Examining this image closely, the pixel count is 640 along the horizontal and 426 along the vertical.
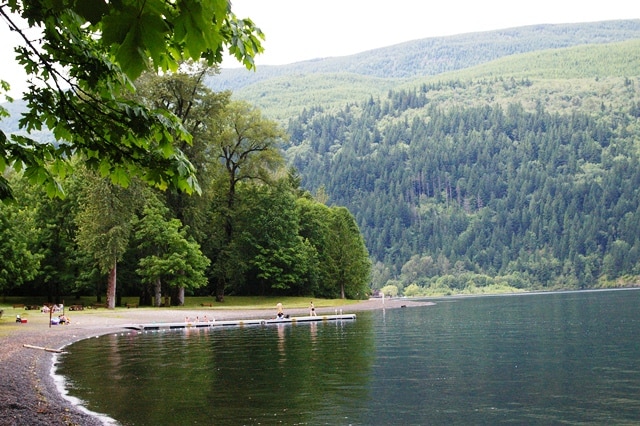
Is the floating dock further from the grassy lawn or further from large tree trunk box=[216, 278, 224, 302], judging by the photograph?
large tree trunk box=[216, 278, 224, 302]

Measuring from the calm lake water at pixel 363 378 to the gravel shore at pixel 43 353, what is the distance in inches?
42.6

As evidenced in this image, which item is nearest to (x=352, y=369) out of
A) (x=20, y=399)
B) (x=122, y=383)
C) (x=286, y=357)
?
(x=286, y=357)

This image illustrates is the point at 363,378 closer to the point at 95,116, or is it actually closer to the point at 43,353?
the point at 43,353

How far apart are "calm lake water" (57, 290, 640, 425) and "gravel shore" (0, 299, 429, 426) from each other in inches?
42.6

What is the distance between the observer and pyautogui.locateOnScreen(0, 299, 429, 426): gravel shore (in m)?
18.0

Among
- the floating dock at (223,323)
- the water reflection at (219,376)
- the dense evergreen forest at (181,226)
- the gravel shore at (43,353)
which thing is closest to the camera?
the gravel shore at (43,353)

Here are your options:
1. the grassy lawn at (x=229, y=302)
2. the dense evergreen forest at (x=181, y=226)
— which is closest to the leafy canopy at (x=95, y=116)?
the dense evergreen forest at (x=181, y=226)

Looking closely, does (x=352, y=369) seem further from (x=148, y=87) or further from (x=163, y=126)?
(x=148, y=87)

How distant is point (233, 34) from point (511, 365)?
26.3 meters

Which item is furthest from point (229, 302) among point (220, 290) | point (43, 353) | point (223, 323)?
point (43, 353)

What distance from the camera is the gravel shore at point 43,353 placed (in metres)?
18.0

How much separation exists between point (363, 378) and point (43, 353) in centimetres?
1612

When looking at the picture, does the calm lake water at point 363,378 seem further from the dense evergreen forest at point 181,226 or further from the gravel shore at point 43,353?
the dense evergreen forest at point 181,226

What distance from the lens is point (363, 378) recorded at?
27266mm
